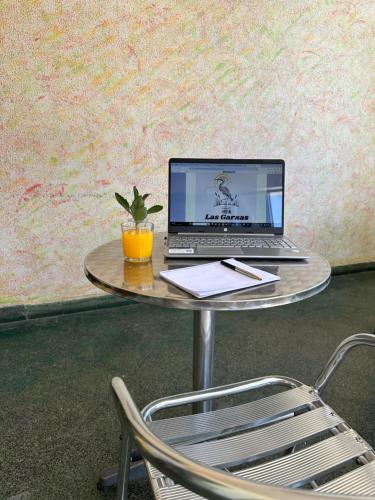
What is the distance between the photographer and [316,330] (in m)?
2.23

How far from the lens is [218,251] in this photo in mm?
1158

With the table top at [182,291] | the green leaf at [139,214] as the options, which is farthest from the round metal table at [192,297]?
the green leaf at [139,214]

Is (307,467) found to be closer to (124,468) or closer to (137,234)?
(124,468)

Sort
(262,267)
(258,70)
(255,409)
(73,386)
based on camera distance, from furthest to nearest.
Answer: (258,70) < (73,386) < (262,267) < (255,409)

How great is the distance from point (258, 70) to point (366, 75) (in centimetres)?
84

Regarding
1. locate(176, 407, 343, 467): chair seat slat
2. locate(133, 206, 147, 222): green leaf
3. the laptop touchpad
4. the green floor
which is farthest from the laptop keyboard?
the green floor

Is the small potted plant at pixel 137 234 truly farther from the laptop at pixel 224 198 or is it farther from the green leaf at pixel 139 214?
the laptop at pixel 224 198

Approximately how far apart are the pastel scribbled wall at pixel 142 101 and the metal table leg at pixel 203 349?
4.42ft

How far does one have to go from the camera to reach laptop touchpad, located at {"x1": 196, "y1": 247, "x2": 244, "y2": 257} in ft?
3.73

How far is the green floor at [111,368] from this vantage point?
1.31 meters

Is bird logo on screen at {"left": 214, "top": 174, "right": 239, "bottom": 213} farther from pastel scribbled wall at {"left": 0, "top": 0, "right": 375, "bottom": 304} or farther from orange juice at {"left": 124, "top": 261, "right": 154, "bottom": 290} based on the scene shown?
pastel scribbled wall at {"left": 0, "top": 0, "right": 375, "bottom": 304}

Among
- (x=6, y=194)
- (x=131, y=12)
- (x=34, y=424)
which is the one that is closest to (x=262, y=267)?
(x=34, y=424)

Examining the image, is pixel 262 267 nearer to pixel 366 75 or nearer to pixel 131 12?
pixel 131 12

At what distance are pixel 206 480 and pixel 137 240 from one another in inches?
28.4
